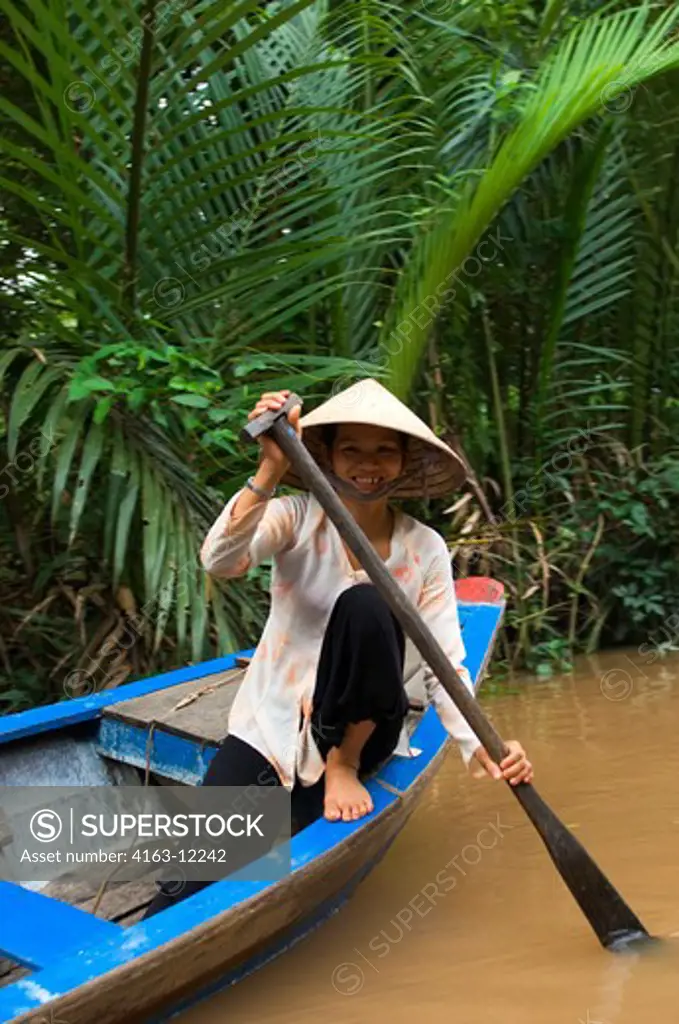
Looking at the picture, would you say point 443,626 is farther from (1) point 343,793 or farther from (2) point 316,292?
(2) point 316,292

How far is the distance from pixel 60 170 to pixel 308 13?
5.31 feet

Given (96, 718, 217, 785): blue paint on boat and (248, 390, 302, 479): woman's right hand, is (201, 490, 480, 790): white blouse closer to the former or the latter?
(248, 390, 302, 479): woman's right hand

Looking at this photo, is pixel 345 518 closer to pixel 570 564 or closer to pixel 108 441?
pixel 108 441

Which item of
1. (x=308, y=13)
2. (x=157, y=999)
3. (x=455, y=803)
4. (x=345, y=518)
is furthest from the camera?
(x=308, y=13)

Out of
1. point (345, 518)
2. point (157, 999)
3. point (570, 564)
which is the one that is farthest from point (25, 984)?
point (570, 564)

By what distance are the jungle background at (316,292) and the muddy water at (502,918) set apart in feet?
A: 2.66

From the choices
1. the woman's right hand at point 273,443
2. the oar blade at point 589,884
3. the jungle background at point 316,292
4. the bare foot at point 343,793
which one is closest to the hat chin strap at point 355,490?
the woman's right hand at point 273,443

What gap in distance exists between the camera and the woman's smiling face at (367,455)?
6.38 feet

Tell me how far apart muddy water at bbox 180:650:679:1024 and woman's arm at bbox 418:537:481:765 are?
38 cm

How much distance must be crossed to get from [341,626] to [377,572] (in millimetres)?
125

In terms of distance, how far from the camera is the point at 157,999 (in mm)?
1478

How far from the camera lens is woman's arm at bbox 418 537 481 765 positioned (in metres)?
2.03

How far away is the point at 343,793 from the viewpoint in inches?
74.4

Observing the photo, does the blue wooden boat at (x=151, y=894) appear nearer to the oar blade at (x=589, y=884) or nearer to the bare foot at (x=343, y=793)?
the bare foot at (x=343, y=793)
